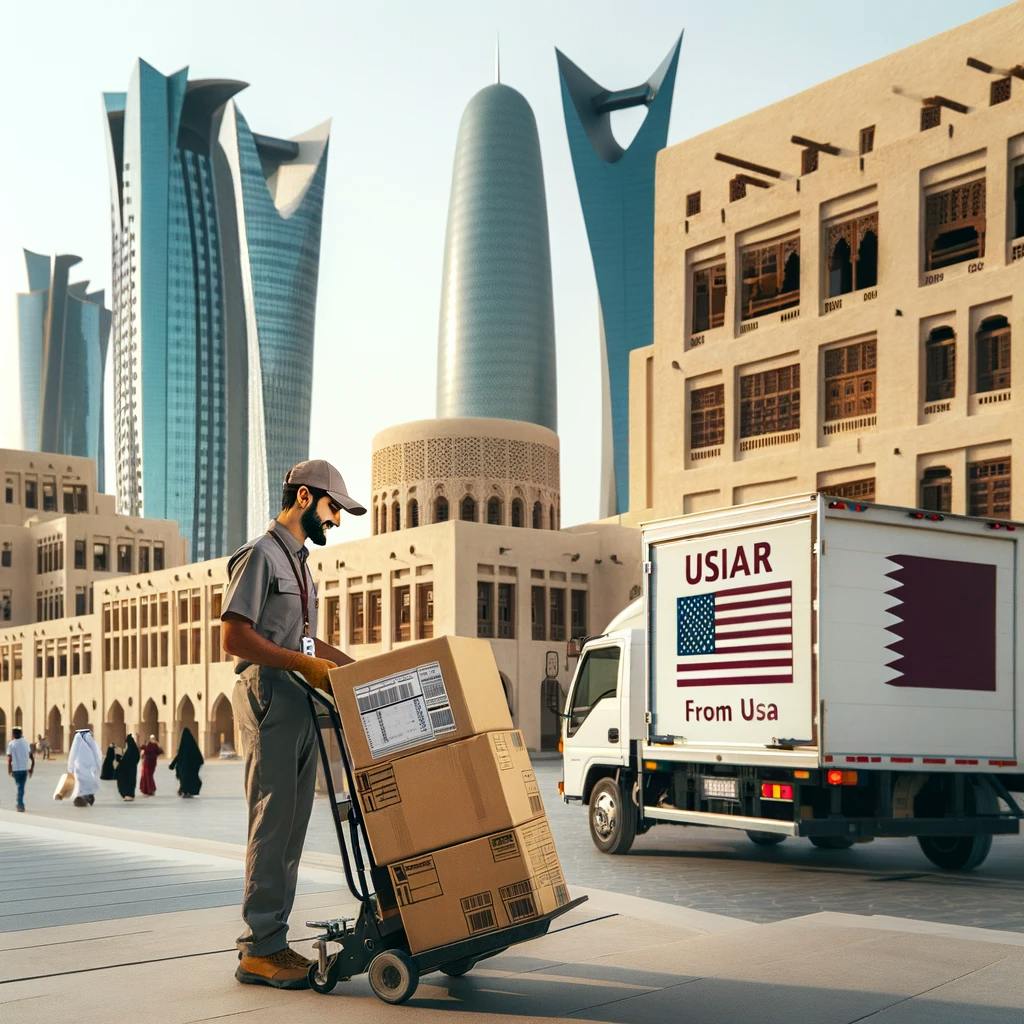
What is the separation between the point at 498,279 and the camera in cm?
16712

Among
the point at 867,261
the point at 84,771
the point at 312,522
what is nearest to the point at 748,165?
the point at 867,261

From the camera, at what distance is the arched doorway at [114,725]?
79000mm

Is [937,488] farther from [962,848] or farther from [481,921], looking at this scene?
[481,921]

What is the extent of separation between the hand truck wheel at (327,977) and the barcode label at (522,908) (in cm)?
83

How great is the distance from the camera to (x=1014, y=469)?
3547 centimetres

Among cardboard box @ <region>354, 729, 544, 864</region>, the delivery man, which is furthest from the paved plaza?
cardboard box @ <region>354, 729, 544, 864</region>

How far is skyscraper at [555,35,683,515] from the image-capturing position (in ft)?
477

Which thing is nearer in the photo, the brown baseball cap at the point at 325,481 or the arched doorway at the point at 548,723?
the brown baseball cap at the point at 325,481

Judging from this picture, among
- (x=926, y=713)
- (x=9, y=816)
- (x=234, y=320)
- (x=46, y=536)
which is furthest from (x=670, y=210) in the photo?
(x=234, y=320)

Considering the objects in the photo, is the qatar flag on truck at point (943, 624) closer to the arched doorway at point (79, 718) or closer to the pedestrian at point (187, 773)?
the pedestrian at point (187, 773)

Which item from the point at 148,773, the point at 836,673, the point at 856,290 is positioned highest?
the point at 856,290

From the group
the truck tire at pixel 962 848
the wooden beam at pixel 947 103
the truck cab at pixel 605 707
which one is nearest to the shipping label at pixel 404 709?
the truck tire at pixel 962 848

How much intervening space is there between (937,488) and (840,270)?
23.4ft

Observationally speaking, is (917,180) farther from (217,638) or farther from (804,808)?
(217,638)
